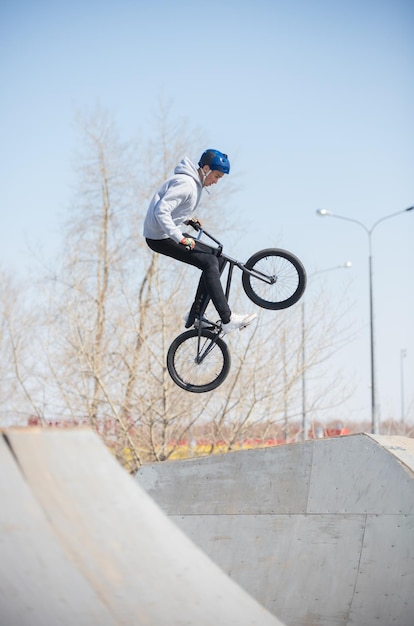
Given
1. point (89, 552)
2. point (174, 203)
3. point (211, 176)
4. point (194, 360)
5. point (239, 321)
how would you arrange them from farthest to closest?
1. point (194, 360)
2. point (239, 321)
3. point (211, 176)
4. point (174, 203)
5. point (89, 552)

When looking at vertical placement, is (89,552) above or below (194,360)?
below

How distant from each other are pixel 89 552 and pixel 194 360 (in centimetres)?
460

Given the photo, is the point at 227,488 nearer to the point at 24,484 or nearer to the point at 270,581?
the point at 270,581

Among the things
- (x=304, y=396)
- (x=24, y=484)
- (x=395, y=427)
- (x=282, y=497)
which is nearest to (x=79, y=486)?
(x=24, y=484)

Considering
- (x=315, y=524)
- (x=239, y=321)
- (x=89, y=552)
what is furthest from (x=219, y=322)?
(x=89, y=552)

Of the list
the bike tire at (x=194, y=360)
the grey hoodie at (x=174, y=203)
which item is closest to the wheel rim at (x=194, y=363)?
the bike tire at (x=194, y=360)

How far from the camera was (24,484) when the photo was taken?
4.36 meters

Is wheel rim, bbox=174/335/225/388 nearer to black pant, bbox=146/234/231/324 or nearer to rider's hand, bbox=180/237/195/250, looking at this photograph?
black pant, bbox=146/234/231/324

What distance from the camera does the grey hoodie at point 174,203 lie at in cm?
781

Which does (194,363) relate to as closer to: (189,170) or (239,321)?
(239,321)

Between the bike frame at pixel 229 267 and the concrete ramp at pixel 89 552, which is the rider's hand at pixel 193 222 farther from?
the concrete ramp at pixel 89 552

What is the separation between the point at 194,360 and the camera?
876cm

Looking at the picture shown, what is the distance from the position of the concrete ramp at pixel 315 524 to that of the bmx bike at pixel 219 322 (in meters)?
1.39

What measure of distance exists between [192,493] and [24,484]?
5772mm
